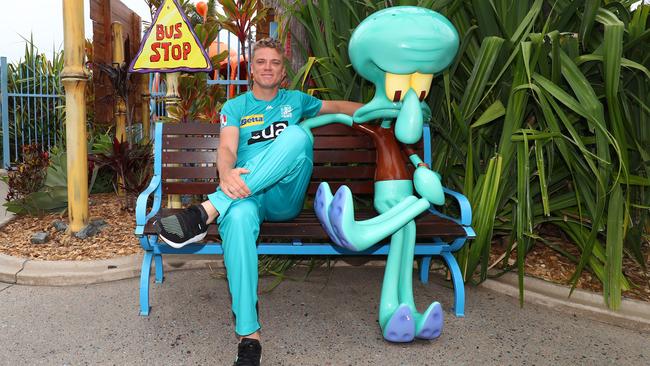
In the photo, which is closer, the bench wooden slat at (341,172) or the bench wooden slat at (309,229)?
the bench wooden slat at (309,229)

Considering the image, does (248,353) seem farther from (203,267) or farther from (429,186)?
(203,267)

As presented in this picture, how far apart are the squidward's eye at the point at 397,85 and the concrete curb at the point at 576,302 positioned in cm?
134

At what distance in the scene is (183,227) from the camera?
1.97 meters

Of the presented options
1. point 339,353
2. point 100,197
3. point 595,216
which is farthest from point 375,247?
point 100,197

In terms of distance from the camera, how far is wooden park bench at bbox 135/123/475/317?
2.37 metres

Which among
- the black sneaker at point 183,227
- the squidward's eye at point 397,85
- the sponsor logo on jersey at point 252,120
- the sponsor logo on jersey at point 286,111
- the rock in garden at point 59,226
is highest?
the squidward's eye at point 397,85

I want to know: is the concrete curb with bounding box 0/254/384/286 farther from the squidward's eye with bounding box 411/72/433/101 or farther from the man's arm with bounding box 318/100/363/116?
the squidward's eye with bounding box 411/72/433/101

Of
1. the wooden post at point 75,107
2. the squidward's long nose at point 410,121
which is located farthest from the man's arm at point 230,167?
the wooden post at point 75,107

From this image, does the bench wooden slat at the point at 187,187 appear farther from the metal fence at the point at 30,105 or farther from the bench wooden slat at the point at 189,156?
the metal fence at the point at 30,105

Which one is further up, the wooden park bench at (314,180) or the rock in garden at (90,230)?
the wooden park bench at (314,180)

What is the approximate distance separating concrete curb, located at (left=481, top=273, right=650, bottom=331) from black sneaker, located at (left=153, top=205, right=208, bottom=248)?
1.72m

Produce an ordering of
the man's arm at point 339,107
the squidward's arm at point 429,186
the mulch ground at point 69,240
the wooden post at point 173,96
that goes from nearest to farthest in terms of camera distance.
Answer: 1. the squidward's arm at point 429,186
2. the man's arm at point 339,107
3. the mulch ground at point 69,240
4. the wooden post at point 173,96

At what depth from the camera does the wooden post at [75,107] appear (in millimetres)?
3232

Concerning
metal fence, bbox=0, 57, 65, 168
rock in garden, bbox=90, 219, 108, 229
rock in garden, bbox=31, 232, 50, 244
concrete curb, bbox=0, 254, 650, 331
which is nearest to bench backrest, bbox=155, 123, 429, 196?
concrete curb, bbox=0, 254, 650, 331
